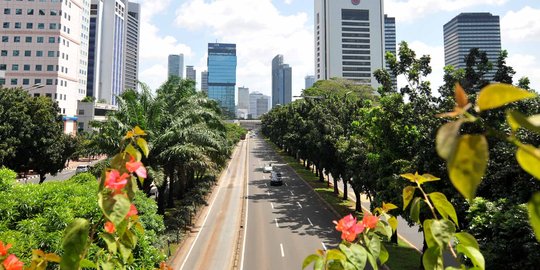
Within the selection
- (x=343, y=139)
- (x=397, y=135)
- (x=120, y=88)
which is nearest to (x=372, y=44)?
(x=120, y=88)

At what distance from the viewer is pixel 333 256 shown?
206 cm

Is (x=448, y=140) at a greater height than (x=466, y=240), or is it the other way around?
(x=448, y=140)

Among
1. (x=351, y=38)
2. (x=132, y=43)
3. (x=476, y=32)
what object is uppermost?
(x=476, y=32)

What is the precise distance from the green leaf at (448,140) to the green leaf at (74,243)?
4.74ft

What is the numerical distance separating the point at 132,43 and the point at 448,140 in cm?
18746

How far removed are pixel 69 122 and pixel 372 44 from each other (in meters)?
109

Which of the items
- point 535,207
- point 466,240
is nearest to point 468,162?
point 535,207

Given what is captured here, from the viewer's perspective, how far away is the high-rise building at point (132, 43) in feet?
548

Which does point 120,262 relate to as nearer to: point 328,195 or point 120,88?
point 328,195

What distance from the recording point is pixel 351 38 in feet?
444

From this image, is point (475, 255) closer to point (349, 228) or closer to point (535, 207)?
point (349, 228)

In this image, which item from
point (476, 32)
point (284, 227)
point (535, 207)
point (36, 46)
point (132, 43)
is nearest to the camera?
point (535, 207)

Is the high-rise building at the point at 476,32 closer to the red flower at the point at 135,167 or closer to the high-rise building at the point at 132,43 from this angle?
the high-rise building at the point at 132,43

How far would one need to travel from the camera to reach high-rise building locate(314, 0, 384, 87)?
436 feet
